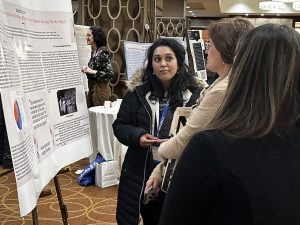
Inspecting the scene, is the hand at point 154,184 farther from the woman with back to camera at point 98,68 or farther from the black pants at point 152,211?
the woman with back to camera at point 98,68

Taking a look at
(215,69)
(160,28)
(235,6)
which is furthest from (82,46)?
(235,6)

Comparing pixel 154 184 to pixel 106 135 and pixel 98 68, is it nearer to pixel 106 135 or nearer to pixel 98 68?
pixel 106 135

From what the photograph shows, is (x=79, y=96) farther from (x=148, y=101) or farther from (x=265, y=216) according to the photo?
(x=265, y=216)

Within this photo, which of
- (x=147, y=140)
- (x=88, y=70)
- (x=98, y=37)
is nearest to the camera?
(x=147, y=140)

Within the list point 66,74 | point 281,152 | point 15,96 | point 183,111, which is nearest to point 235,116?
point 281,152

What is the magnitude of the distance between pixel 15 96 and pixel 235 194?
0.85 metres

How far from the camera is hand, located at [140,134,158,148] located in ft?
6.54

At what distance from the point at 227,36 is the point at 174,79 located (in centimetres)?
69

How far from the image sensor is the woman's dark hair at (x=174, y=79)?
83.4 inches

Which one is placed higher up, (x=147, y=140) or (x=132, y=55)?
(x=132, y=55)

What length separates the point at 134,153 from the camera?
6.98ft

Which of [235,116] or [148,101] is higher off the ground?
[235,116]

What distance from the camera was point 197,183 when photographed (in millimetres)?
778

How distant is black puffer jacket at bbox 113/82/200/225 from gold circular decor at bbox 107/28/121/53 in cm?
402
